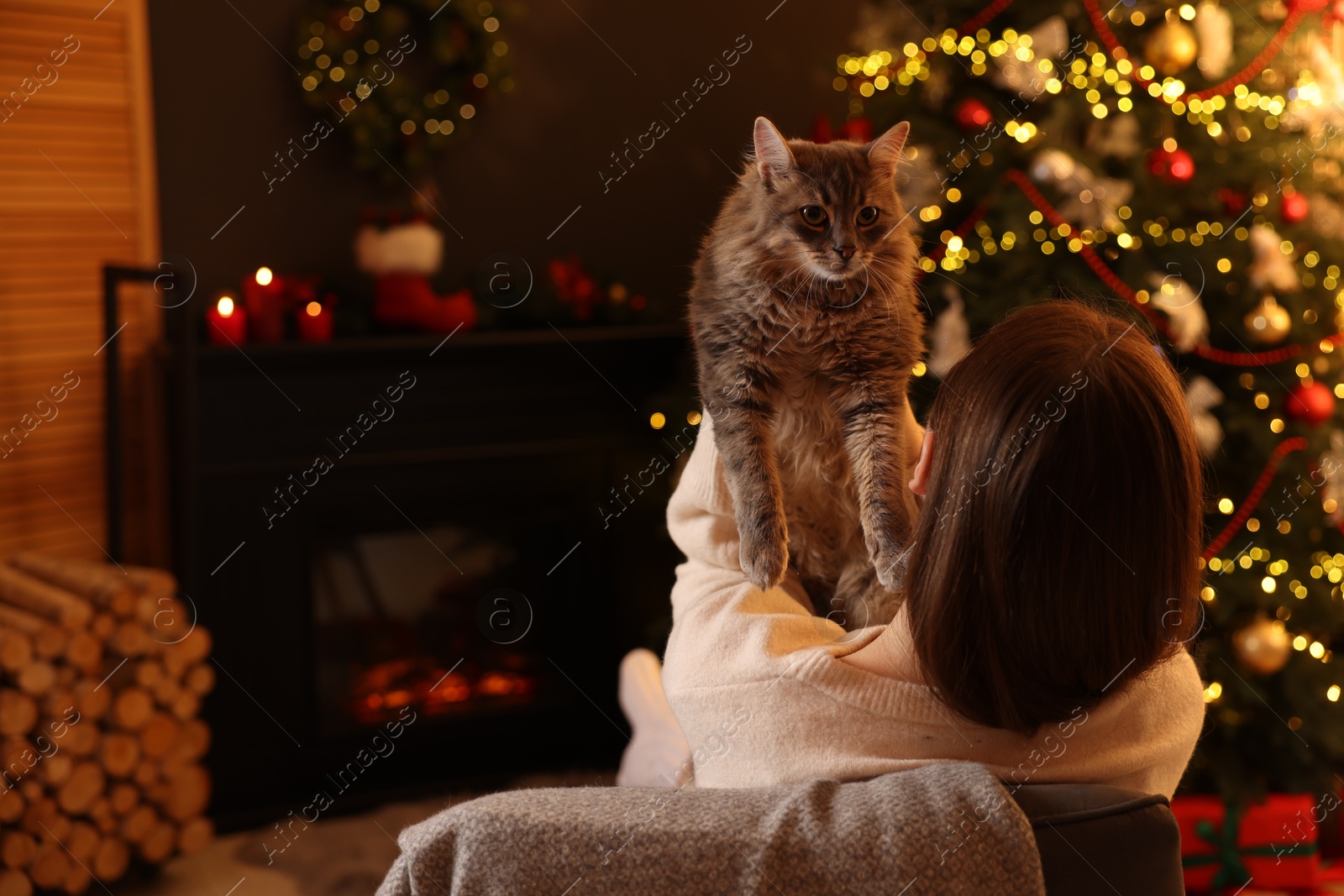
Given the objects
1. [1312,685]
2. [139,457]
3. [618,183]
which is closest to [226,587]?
[139,457]

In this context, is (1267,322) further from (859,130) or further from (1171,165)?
(859,130)

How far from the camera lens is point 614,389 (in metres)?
3.36

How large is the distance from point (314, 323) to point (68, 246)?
0.69m

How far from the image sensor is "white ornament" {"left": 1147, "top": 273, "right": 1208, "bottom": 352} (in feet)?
7.83

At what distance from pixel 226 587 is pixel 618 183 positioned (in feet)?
6.32

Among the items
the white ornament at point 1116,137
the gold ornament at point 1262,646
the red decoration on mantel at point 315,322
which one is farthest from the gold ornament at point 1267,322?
the red decoration on mantel at point 315,322

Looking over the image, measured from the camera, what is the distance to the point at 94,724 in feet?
8.11

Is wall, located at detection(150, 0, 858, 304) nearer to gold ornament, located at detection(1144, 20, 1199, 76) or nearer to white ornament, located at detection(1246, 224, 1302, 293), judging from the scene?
gold ornament, located at detection(1144, 20, 1199, 76)

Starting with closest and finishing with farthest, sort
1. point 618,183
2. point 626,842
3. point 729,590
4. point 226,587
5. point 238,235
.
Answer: point 626,842
point 729,590
point 226,587
point 238,235
point 618,183

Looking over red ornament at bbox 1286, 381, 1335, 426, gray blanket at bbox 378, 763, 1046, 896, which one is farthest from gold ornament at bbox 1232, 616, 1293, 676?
gray blanket at bbox 378, 763, 1046, 896

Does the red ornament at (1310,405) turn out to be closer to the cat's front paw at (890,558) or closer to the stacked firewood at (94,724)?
the cat's front paw at (890,558)

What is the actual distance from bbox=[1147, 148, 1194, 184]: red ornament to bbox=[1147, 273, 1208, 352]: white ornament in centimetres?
29

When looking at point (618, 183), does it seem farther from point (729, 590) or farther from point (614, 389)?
point (729, 590)

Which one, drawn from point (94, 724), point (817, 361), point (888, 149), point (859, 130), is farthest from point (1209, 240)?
point (94, 724)
